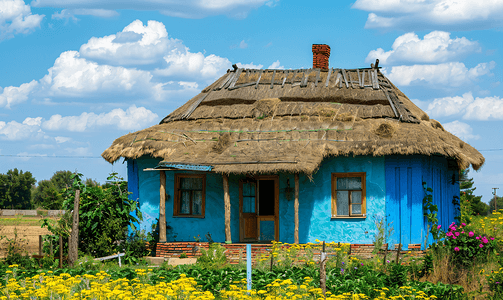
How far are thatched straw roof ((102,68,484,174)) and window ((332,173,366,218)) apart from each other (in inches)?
29.2

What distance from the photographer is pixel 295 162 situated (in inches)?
528

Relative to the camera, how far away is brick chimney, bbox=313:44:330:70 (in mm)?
19766

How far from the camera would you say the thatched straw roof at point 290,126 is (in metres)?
14.1

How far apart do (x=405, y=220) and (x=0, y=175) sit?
48365mm

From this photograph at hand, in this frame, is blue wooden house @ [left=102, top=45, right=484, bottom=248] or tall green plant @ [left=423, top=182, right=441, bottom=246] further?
tall green plant @ [left=423, top=182, right=441, bottom=246]

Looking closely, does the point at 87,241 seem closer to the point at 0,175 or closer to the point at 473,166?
the point at 473,166

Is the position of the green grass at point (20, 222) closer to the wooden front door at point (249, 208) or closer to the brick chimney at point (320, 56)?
the wooden front door at point (249, 208)

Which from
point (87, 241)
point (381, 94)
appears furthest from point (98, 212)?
point (381, 94)

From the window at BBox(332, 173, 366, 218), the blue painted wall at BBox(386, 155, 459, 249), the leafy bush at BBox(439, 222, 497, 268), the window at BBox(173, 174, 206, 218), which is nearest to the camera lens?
the leafy bush at BBox(439, 222, 497, 268)

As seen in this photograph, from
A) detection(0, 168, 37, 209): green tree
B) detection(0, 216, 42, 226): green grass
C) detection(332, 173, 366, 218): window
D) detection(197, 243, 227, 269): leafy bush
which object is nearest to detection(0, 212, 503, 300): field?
detection(197, 243, 227, 269): leafy bush

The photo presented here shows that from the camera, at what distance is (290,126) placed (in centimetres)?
1563

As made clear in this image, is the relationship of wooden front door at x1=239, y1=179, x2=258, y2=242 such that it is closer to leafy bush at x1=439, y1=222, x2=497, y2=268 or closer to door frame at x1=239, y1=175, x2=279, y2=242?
door frame at x1=239, y1=175, x2=279, y2=242

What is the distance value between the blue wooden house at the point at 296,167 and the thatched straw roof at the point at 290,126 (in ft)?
0.12

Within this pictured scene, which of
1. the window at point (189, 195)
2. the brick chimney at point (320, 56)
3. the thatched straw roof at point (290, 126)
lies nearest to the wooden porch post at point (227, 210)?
the thatched straw roof at point (290, 126)
